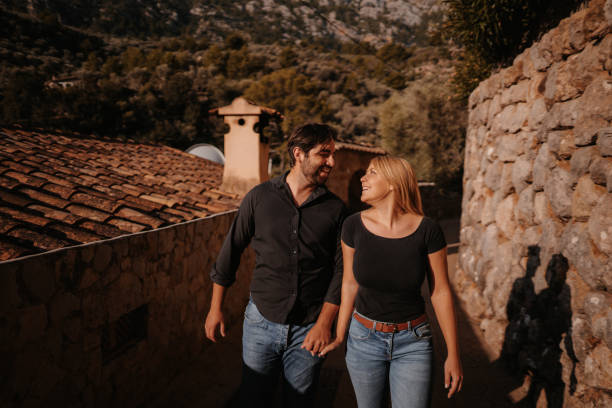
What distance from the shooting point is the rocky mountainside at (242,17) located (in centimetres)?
4366

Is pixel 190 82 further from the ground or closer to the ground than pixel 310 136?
further from the ground

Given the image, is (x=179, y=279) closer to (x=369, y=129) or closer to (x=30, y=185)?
(x=30, y=185)

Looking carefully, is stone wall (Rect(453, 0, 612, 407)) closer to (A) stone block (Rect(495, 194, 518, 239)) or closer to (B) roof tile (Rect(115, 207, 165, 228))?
(A) stone block (Rect(495, 194, 518, 239))

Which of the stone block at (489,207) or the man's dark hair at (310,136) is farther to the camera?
the stone block at (489,207)

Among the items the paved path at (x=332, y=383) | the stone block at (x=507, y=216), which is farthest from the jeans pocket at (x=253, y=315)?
the stone block at (x=507, y=216)

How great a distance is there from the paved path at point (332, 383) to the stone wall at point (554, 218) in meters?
0.26

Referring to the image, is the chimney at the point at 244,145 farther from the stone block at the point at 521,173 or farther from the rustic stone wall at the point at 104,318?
the stone block at the point at 521,173

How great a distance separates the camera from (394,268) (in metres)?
1.81

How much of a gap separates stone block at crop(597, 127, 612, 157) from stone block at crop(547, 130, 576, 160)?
490 mm

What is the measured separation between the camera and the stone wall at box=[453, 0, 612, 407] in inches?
108

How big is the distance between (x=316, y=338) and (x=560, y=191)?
118 inches

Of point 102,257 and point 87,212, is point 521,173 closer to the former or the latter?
point 102,257

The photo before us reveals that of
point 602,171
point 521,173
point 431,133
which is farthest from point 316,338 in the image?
point 431,133

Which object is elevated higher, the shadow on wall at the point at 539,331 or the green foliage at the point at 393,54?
the green foliage at the point at 393,54
